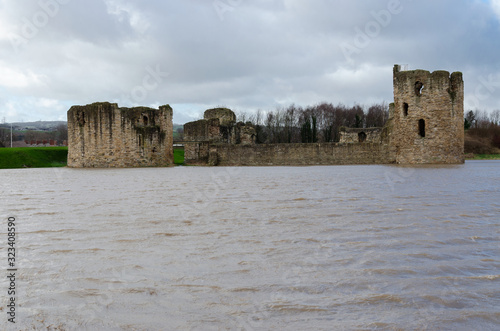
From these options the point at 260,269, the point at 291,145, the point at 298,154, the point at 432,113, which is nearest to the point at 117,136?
the point at 291,145

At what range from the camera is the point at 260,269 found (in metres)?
3.71

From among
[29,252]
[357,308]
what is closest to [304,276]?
[357,308]

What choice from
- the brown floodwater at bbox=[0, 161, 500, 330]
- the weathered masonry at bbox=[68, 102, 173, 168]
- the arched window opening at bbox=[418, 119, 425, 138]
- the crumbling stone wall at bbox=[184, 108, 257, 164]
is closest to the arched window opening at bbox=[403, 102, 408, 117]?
the arched window opening at bbox=[418, 119, 425, 138]

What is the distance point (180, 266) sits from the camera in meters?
3.86

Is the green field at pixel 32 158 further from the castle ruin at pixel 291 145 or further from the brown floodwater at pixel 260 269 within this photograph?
the brown floodwater at pixel 260 269

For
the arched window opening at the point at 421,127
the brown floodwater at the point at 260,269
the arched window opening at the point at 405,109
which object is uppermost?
the arched window opening at the point at 405,109

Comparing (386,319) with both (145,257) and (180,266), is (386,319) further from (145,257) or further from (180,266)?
(145,257)

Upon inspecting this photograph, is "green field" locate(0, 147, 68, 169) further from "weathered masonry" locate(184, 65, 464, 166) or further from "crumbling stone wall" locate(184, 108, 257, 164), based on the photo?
"weathered masonry" locate(184, 65, 464, 166)

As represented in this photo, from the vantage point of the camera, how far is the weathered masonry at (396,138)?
2622 cm

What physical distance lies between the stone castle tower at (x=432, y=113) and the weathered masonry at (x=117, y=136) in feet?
50.8

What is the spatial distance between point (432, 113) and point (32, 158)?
2815 centimetres

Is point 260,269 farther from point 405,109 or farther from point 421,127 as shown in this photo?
point 421,127

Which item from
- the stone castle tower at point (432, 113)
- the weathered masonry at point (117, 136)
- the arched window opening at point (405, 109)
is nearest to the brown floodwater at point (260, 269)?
the stone castle tower at point (432, 113)

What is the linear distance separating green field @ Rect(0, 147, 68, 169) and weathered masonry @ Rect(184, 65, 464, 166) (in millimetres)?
10504
